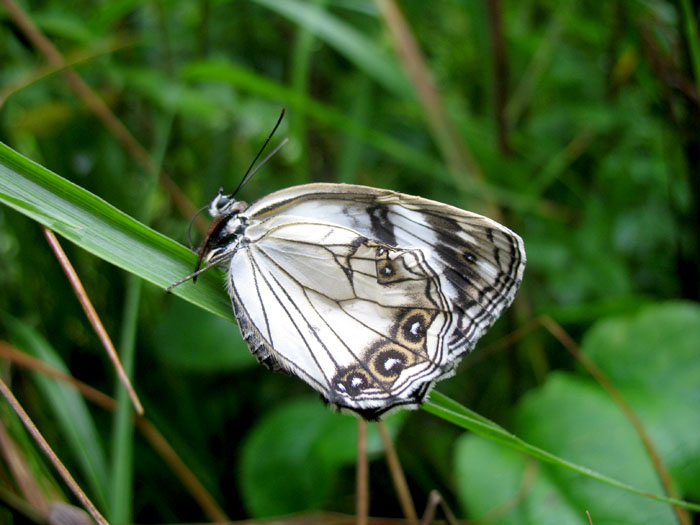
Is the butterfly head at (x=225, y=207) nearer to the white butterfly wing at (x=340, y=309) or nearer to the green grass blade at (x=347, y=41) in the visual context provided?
the white butterfly wing at (x=340, y=309)

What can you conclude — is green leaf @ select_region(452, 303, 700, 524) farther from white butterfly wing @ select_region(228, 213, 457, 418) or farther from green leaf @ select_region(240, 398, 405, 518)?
white butterfly wing @ select_region(228, 213, 457, 418)

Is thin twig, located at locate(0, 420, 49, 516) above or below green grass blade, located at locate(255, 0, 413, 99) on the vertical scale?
below

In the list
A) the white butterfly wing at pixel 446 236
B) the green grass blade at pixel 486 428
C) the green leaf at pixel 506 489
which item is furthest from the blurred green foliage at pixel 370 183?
the green grass blade at pixel 486 428

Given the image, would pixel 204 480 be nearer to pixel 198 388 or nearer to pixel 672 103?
pixel 198 388

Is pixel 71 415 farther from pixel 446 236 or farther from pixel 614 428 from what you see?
pixel 614 428

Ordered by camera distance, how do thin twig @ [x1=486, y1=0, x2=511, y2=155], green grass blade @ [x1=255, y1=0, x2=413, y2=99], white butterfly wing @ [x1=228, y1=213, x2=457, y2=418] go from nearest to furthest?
1. white butterfly wing @ [x1=228, y1=213, x2=457, y2=418]
2. green grass blade @ [x1=255, y1=0, x2=413, y2=99]
3. thin twig @ [x1=486, y1=0, x2=511, y2=155]

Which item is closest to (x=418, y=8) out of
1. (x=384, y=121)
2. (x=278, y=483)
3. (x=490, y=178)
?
(x=384, y=121)

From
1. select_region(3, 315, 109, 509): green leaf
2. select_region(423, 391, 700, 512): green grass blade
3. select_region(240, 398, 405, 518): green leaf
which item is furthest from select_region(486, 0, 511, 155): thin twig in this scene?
select_region(3, 315, 109, 509): green leaf

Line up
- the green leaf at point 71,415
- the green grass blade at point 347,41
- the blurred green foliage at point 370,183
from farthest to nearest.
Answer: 1. the green grass blade at point 347,41
2. the blurred green foliage at point 370,183
3. the green leaf at point 71,415

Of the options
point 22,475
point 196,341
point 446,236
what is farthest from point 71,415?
point 446,236
